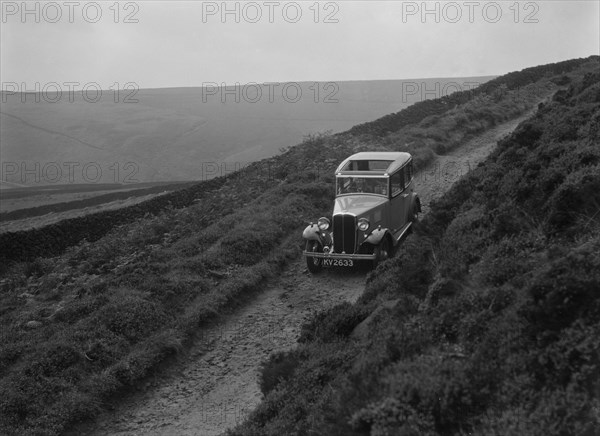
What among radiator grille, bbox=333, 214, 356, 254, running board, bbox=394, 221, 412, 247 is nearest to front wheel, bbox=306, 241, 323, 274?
radiator grille, bbox=333, 214, 356, 254

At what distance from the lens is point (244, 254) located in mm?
17016

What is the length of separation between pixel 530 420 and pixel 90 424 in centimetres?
755

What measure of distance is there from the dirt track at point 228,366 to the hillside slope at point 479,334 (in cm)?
127

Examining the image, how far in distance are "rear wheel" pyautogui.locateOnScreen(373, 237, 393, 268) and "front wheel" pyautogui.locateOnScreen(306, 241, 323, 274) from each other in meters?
1.47

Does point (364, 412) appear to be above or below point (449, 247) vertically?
below

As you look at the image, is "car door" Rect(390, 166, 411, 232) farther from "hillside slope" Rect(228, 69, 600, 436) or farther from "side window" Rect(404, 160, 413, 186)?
"hillside slope" Rect(228, 69, 600, 436)

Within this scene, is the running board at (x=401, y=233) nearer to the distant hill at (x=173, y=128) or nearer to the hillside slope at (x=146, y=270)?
the hillside slope at (x=146, y=270)

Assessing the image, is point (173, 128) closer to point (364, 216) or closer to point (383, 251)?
point (364, 216)

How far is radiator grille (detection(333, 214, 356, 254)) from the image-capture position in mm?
15094

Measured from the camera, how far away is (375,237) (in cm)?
1495

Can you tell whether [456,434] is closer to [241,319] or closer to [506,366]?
[506,366]

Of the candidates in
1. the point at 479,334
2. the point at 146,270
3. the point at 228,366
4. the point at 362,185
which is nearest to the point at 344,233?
the point at 362,185

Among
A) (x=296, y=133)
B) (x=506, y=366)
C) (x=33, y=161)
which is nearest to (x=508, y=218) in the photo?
(x=506, y=366)

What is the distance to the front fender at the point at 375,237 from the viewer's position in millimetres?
14898
